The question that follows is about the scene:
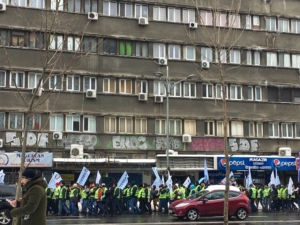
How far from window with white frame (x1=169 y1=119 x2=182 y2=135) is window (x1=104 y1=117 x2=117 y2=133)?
4.16 m

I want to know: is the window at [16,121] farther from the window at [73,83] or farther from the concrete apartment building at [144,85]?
the window at [73,83]

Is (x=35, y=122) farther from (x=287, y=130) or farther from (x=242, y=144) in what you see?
(x=287, y=130)

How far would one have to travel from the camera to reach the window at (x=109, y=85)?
35.5m

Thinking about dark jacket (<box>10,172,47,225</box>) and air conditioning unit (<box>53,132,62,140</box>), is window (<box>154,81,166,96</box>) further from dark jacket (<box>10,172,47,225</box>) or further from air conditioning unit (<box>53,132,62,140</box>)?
dark jacket (<box>10,172,47,225</box>)

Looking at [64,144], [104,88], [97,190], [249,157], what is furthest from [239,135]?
[97,190]

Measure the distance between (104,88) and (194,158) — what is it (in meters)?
7.92

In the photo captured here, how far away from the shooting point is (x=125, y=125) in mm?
35562

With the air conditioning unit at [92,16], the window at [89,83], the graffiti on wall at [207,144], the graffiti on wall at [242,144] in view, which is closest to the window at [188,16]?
the air conditioning unit at [92,16]

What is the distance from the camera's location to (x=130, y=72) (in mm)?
36031

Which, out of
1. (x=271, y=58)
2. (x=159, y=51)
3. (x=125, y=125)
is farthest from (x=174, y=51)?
(x=271, y=58)

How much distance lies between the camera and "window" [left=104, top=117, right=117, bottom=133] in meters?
35.1

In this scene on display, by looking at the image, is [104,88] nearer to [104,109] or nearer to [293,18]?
[104,109]

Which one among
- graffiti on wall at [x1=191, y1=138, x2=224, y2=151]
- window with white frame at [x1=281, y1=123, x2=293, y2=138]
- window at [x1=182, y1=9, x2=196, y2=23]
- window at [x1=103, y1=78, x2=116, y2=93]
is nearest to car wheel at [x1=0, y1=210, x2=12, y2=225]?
window at [x1=103, y1=78, x2=116, y2=93]

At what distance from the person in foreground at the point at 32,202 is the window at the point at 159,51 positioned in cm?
3005
